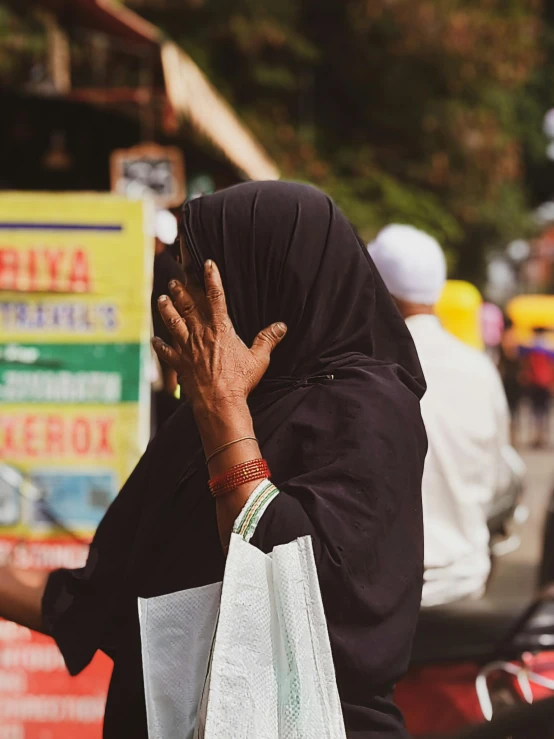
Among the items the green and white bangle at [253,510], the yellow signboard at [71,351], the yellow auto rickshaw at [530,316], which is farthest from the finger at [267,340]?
the yellow auto rickshaw at [530,316]

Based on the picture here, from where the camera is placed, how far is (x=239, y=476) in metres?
1.68

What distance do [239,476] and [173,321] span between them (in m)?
0.27

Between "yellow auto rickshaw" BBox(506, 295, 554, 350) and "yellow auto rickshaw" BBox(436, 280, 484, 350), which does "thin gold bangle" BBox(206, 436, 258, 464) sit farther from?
"yellow auto rickshaw" BBox(506, 295, 554, 350)

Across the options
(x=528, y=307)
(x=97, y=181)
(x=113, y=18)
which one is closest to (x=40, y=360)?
(x=113, y=18)

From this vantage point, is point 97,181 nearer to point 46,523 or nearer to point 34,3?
point 34,3

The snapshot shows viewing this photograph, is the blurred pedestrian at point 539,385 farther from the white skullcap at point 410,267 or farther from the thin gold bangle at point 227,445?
the thin gold bangle at point 227,445

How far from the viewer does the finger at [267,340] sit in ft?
5.79

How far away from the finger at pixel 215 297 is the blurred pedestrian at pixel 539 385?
16.5 metres

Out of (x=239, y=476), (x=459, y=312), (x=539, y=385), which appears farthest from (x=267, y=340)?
(x=539, y=385)

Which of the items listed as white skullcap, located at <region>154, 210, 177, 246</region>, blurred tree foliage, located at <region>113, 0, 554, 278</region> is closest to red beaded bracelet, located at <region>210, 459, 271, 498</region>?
white skullcap, located at <region>154, 210, 177, 246</region>

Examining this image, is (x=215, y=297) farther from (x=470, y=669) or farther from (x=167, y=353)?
(x=470, y=669)

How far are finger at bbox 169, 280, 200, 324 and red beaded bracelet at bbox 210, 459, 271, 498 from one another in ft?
0.81

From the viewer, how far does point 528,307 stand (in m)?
27.4

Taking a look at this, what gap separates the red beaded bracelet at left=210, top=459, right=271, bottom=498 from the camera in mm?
1684
